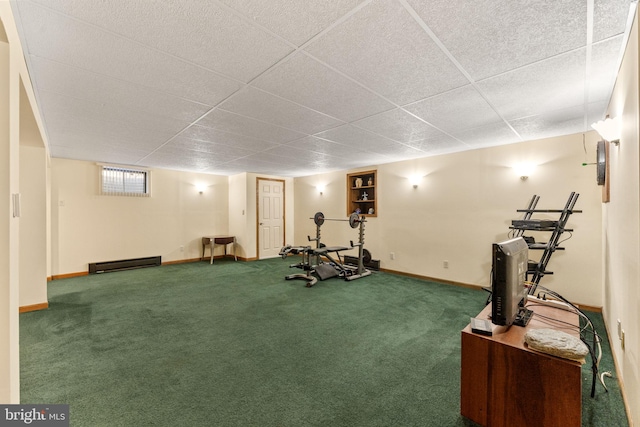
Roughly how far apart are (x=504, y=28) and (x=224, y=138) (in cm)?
327

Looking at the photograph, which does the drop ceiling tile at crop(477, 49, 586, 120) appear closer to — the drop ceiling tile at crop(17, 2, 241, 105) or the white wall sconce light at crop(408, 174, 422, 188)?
the drop ceiling tile at crop(17, 2, 241, 105)

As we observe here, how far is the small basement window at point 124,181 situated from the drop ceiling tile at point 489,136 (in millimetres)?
6426

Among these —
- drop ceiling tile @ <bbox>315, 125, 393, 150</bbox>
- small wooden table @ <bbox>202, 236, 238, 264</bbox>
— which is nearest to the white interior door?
small wooden table @ <bbox>202, 236, 238, 264</bbox>

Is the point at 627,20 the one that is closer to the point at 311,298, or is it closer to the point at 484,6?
the point at 484,6

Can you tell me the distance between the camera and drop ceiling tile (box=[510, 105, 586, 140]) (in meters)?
2.85

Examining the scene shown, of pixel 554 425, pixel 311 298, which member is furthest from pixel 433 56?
pixel 311 298

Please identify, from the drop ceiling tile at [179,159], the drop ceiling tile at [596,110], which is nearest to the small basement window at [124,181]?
the drop ceiling tile at [179,159]

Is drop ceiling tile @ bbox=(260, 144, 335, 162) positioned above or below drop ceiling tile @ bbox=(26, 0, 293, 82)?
below

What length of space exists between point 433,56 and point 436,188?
346 cm

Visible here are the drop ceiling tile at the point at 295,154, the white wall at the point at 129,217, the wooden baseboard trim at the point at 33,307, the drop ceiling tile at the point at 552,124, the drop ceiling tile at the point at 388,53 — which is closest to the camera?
the drop ceiling tile at the point at 388,53

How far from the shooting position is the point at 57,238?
506cm

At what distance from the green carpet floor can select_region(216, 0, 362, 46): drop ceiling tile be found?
7.68 feet

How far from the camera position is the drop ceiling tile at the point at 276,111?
2.45 meters

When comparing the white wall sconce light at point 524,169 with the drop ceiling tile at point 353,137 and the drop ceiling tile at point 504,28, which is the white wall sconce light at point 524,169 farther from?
the drop ceiling tile at point 504,28
